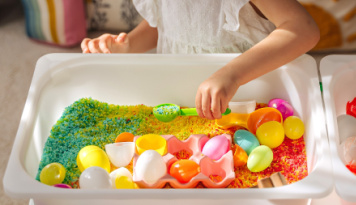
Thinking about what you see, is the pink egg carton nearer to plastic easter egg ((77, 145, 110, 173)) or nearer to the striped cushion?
plastic easter egg ((77, 145, 110, 173))

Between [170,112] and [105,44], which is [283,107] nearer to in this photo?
[170,112]

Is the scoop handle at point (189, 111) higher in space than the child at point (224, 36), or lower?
lower

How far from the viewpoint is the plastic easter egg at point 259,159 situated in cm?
77

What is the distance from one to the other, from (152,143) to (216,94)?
156mm

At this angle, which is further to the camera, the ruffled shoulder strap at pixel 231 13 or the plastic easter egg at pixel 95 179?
the ruffled shoulder strap at pixel 231 13

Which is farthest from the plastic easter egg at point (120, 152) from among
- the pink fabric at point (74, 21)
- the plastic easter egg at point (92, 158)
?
the pink fabric at point (74, 21)

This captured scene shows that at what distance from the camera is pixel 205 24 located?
3.12ft

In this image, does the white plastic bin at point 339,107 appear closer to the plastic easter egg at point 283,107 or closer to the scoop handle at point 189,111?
the plastic easter egg at point 283,107

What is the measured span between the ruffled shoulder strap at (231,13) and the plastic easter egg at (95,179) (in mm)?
388

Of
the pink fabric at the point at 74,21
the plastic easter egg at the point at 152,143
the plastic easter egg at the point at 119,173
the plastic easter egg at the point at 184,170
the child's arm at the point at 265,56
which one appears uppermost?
the child's arm at the point at 265,56

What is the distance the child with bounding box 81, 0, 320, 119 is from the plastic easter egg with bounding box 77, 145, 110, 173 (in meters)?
0.18

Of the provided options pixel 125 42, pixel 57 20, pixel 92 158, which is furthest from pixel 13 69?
pixel 92 158

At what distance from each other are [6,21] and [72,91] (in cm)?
106

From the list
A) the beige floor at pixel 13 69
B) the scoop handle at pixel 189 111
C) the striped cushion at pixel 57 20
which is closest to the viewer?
the scoop handle at pixel 189 111
